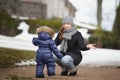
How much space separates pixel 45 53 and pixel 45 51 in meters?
0.04

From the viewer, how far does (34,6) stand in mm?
34188

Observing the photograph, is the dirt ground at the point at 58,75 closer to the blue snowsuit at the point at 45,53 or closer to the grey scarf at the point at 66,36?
the blue snowsuit at the point at 45,53

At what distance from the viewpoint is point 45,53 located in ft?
31.7

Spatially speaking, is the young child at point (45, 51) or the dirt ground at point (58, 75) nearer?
the dirt ground at point (58, 75)

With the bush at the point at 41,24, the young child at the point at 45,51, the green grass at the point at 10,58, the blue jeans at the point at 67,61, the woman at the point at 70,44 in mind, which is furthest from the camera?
the bush at the point at 41,24

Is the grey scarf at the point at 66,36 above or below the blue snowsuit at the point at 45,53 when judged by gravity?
above

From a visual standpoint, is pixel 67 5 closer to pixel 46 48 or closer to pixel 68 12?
pixel 68 12

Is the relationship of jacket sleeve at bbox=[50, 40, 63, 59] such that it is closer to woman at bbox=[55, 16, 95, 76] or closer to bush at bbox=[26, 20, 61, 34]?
woman at bbox=[55, 16, 95, 76]

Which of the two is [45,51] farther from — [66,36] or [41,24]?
[41,24]

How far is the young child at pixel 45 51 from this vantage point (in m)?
9.66

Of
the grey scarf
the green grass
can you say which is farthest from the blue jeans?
the green grass

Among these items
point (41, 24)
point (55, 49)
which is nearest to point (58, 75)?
point (55, 49)

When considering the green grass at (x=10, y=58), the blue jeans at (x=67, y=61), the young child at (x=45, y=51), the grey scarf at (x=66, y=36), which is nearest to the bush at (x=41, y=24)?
the green grass at (x=10, y=58)

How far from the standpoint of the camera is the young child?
966 centimetres
